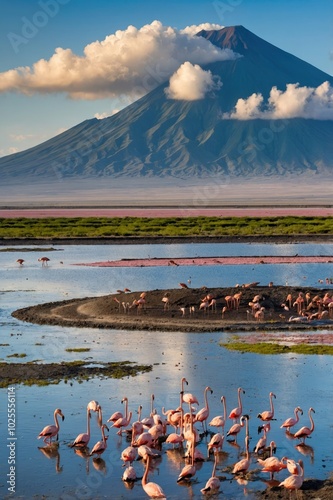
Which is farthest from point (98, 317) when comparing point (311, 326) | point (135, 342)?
point (311, 326)

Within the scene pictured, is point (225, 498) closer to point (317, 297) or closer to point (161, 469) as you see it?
point (161, 469)

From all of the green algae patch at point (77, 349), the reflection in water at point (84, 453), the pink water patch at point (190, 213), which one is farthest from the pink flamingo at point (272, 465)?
the pink water patch at point (190, 213)

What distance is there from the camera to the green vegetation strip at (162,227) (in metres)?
69.9

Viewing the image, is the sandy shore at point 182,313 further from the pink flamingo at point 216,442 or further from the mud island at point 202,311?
the pink flamingo at point 216,442

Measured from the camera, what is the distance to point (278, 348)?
86.6ft

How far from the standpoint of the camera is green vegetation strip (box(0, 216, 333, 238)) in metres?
69.9

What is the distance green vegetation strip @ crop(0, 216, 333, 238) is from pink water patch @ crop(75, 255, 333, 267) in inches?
643

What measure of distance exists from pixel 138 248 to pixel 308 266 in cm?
1618

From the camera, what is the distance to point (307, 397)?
830 inches

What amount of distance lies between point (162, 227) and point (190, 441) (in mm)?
59523

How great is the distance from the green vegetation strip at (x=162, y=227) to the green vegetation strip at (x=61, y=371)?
44.4m

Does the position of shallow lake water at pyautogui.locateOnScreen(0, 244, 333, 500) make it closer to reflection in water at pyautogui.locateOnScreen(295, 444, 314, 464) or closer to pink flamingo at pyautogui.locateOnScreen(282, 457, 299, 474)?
reflection in water at pyautogui.locateOnScreen(295, 444, 314, 464)

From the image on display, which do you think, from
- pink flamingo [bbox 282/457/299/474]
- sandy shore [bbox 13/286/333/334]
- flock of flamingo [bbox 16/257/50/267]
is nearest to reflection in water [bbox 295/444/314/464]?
pink flamingo [bbox 282/457/299/474]

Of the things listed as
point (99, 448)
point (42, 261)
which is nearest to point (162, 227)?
point (42, 261)
